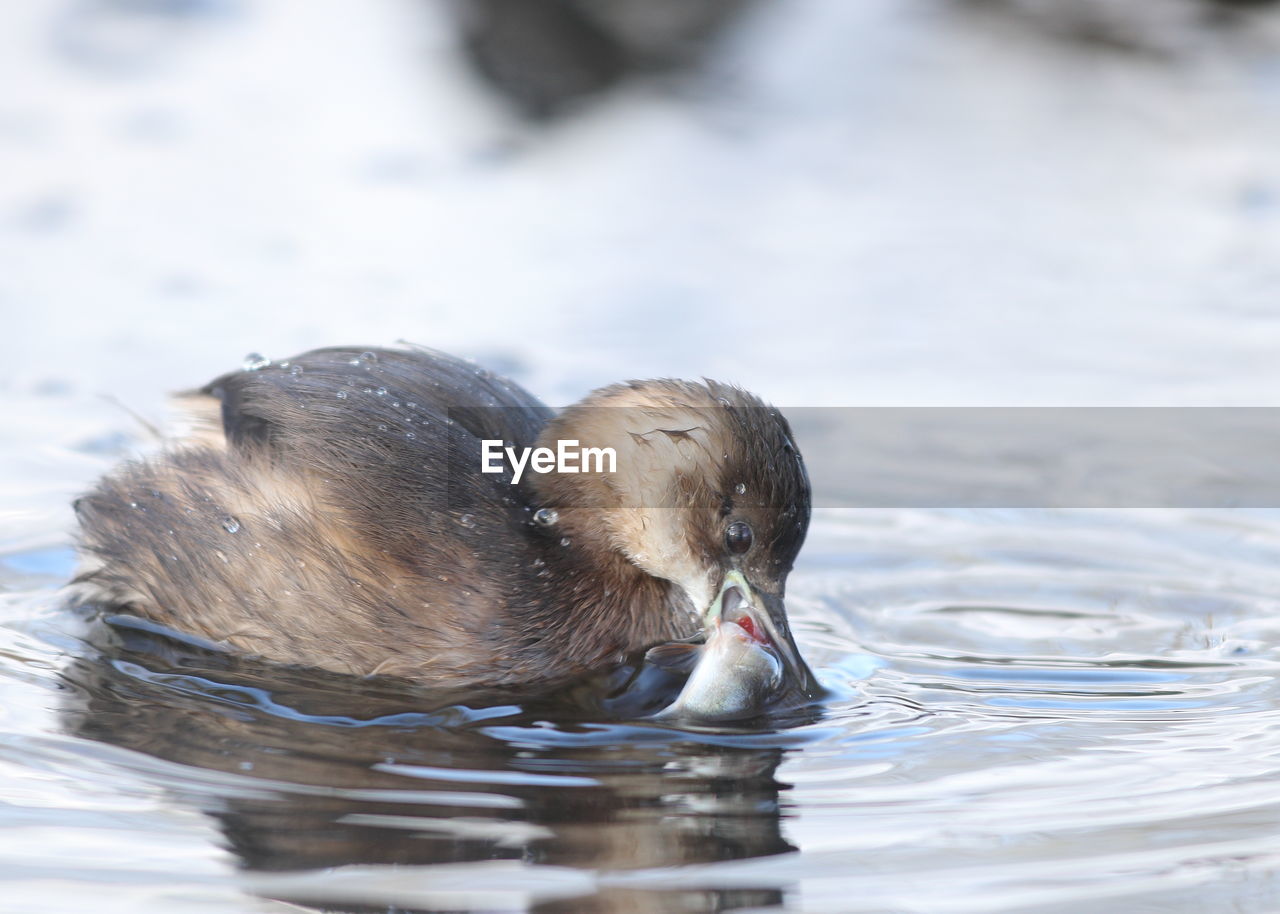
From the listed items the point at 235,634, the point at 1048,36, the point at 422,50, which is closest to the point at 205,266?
the point at 422,50

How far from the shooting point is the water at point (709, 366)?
3.70 m

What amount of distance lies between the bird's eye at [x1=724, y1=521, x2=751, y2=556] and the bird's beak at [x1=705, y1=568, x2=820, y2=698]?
68mm

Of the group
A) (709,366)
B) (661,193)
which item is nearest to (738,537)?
(709,366)

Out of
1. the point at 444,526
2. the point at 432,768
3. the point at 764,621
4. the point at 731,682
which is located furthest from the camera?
the point at 444,526

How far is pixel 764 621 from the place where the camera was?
4.73m

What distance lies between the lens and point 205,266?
26.0ft

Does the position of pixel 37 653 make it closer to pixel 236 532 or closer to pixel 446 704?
pixel 236 532

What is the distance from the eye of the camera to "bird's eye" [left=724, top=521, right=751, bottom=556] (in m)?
4.77

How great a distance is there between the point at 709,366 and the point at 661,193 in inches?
77.9

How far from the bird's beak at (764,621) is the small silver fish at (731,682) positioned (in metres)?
0.02

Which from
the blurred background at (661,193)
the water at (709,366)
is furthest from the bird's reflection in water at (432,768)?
the blurred background at (661,193)

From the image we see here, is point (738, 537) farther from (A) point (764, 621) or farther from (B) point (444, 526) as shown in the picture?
(B) point (444, 526)

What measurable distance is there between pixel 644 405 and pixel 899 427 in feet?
6.32

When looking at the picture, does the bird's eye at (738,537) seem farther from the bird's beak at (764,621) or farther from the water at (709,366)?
the water at (709,366)
